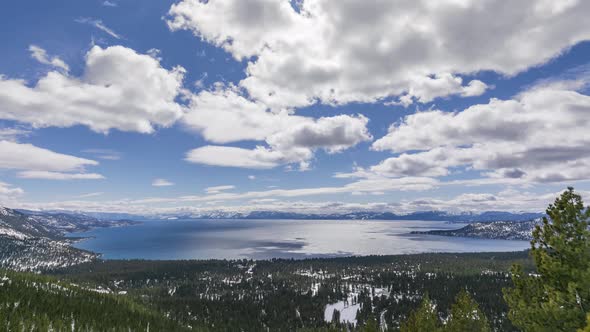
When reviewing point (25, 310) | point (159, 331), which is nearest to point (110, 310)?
point (159, 331)

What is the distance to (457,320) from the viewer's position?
4538 cm

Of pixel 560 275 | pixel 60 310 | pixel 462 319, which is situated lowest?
pixel 60 310

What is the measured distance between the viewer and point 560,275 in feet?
58.4

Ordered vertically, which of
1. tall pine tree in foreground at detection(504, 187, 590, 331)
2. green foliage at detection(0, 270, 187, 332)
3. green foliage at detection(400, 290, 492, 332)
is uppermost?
tall pine tree in foreground at detection(504, 187, 590, 331)

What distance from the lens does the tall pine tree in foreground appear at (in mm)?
16391

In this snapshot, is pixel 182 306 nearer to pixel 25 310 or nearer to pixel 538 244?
pixel 25 310

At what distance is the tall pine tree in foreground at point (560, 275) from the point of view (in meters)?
16.4

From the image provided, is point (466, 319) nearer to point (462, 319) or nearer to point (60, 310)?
point (462, 319)

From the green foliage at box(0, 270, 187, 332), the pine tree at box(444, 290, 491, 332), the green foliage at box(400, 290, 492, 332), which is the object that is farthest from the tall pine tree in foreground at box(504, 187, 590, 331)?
the green foliage at box(0, 270, 187, 332)

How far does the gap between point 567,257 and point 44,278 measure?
173 metres

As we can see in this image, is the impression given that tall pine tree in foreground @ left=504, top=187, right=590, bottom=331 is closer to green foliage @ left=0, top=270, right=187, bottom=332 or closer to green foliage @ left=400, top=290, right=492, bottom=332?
green foliage @ left=400, top=290, right=492, bottom=332

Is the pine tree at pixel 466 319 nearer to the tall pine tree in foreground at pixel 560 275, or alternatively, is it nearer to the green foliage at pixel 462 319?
the green foliage at pixel 462 319

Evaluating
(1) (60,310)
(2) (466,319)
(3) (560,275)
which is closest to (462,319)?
(2) (466,319)

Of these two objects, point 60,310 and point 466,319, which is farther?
point 60,310
